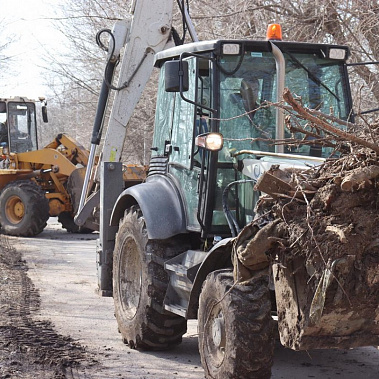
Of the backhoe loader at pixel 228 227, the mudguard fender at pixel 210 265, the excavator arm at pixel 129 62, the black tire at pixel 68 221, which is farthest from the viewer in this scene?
the black tire at pixel 68 221

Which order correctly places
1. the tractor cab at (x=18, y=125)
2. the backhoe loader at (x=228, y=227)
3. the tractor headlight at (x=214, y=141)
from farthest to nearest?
1. the tractor cab at (x=18, y=125)
2. the tractor headlight at (x=214, y=141)
3. the backhoe loader at (x=228, y=227)

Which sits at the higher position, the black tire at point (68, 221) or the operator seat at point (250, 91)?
the operator seat at point (250, 91)

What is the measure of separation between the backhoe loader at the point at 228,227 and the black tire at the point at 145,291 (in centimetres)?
1

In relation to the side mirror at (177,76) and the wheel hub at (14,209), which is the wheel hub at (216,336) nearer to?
the side mirror at (177,76)

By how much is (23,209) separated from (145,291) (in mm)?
10712

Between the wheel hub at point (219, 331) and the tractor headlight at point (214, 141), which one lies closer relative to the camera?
the wheel hub at point (219, 331)

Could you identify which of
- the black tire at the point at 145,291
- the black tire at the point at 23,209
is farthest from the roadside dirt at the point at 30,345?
the black tire at the point at 23,209

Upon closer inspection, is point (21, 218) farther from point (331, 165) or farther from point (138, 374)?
point (331, 165)

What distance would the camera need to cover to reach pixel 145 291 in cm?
694

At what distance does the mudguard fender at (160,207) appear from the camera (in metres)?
6.72

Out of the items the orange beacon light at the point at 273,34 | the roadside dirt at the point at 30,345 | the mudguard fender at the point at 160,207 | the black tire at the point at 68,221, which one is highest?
the orange beacon light at the point at 273,34

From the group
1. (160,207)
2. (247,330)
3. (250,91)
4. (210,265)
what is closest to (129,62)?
(160,207)

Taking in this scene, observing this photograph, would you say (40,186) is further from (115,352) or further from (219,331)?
(219,331)

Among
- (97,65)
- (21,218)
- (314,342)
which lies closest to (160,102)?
(314,342)
